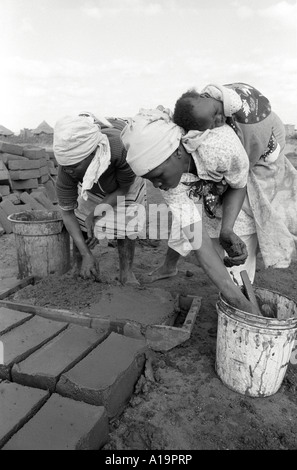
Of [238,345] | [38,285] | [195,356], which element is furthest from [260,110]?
[38,285]

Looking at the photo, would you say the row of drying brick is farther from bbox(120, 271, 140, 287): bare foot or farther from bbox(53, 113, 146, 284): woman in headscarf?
bbox(120, 271, 140, 287): bare foot

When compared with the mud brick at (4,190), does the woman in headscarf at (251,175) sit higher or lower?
higher

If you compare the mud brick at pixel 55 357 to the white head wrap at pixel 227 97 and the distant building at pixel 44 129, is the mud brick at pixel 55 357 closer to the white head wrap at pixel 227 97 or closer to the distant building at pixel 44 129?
the white head wrap at pixel 227 97

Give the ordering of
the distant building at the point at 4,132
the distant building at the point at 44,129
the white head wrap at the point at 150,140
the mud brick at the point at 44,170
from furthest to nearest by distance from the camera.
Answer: the distant building at the point at 44,129 → the distant building at the point at 4,132 → the mud brick at the point at 44,170 → the white head wrap at the point at 150,140

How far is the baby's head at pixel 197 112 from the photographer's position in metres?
2.24

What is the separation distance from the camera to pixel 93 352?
239 centimetres

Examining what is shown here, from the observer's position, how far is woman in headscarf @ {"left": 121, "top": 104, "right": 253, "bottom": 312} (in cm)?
213

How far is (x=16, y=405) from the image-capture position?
199cm

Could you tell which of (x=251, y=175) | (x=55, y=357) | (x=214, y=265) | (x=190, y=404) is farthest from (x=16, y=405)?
(x=251, y=175)

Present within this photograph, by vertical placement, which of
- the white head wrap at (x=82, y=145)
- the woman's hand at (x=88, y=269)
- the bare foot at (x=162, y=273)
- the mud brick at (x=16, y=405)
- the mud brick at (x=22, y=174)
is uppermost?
the white head wrap at (x=82, y=145)

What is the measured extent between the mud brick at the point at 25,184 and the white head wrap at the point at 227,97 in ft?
18.5

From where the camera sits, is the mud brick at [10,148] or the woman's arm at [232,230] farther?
the mud brick at [10,148]

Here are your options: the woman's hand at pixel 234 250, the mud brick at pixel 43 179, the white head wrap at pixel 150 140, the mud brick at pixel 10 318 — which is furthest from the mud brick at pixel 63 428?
the mud brick at pixel 43 179

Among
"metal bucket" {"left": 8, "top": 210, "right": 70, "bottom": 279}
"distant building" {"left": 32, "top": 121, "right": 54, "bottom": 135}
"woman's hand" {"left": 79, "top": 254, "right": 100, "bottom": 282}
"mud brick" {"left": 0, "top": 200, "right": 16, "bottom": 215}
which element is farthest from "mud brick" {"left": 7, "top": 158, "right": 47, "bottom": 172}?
"distant building" {"left": 32, "top": 121, "right": 54, "bottom": 135}
